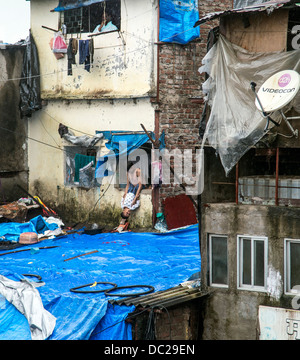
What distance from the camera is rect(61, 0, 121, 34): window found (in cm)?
1477

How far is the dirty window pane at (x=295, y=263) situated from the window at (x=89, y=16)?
8533mm

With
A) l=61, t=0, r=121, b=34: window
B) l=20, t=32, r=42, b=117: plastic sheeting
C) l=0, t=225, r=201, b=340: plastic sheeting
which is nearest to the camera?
l=0, t=225, r=201, b=340: plastic sheeting

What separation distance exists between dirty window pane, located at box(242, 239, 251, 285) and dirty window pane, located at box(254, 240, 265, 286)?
0.37 ft

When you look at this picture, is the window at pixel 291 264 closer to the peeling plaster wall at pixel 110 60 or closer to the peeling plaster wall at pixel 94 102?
the peeling plaster wall at pixel 94 102

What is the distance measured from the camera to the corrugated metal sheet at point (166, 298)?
894 cm

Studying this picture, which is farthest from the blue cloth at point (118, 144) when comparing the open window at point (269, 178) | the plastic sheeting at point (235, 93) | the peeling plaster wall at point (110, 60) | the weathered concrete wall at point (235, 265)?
the weathered concrete wall at point (235, 265)

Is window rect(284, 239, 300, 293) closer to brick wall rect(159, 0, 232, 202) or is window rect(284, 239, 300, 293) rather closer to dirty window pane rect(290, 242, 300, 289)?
dirty window pane rect(290, 242, 300, 289)

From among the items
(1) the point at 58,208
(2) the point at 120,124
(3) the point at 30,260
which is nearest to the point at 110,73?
(2) the point at 120,124

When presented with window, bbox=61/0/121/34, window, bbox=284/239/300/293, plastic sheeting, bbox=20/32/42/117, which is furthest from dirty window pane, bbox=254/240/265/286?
plastic sheeting, bbox=20/32/42/117

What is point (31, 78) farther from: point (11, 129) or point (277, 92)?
point (277, 92)

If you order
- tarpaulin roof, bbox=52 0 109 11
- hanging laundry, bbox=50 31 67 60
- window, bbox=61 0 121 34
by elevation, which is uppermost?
tarpaulin roof, bbox=52 0 109 11

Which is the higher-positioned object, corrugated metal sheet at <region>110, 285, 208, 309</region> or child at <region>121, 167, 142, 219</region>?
child at <region>121, 167, 142, 219</region>

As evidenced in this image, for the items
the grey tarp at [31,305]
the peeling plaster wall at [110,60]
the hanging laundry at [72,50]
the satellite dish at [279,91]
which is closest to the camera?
the satellite dish at [279,91]

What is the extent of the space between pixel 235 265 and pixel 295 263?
1.07 m
